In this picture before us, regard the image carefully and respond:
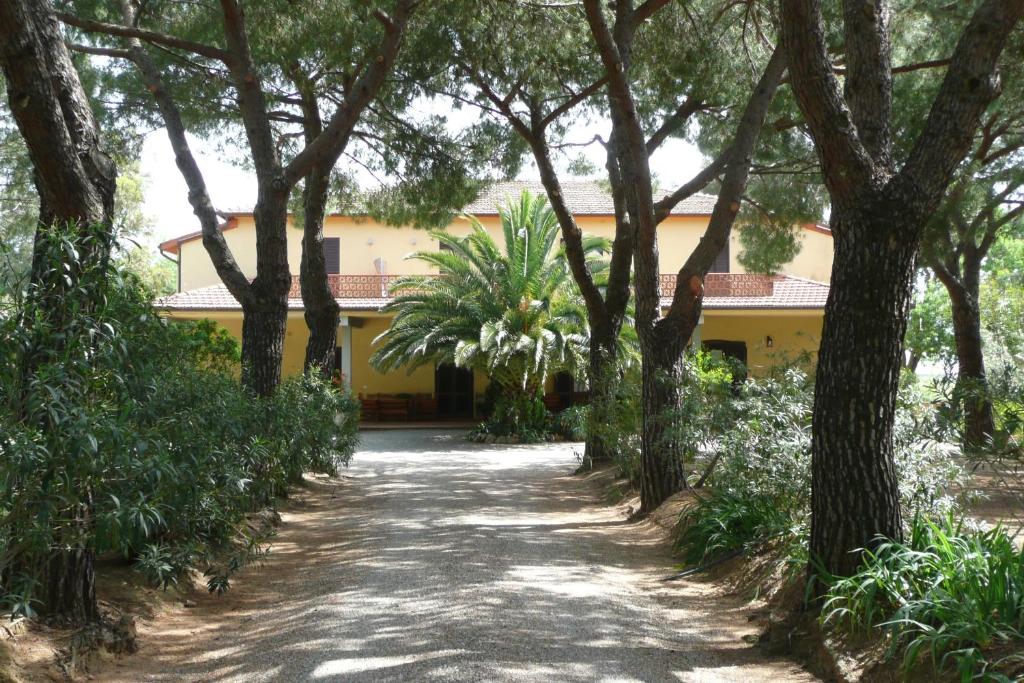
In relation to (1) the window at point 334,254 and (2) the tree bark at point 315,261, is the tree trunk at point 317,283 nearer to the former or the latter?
(2) the tree bark at point 315,261

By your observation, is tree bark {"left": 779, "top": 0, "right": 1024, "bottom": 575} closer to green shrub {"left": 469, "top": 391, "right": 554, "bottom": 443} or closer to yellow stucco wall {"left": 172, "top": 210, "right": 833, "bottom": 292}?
green shrub {"left": 469, "top": 391, "right": 554, "bottom": 443}

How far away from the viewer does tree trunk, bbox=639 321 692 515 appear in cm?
1073

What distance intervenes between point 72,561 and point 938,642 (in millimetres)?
4308

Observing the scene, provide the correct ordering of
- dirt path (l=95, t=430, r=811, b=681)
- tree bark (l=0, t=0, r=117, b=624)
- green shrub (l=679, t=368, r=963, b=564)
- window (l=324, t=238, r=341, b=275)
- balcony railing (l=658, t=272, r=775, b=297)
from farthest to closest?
1. window (l=324, t=238, r=341, b=275)
2. balcony railing (l=658, t=272, r=775, b=297)
3. green shrub (l=679, t=368, r=963, b=564)
4. tree bark (l=0, t=0, r=117, b=624)
5. dirt path (l=95, t=430, r=811, b=681)

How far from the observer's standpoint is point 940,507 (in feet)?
22.5

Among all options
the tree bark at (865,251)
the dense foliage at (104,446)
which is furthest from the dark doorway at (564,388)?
the tree bark at (865,251)

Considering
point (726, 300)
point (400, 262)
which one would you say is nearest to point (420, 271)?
point (400, 262)

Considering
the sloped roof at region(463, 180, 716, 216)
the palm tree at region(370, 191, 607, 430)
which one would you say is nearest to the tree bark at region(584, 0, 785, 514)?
the palm tree at region(370, 191, 607, 430)

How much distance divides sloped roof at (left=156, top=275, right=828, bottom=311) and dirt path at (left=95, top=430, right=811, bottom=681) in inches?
628

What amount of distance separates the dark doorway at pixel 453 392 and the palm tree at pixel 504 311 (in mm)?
6340

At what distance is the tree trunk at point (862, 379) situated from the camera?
5609 mm

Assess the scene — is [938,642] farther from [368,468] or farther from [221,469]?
[368,468]

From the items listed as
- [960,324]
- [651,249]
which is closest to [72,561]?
[651,249]

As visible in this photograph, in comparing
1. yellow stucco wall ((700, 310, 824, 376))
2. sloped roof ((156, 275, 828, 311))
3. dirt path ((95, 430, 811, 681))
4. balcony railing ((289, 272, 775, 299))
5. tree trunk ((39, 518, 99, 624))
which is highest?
balcony railing ((289, 272, 775, 299))
